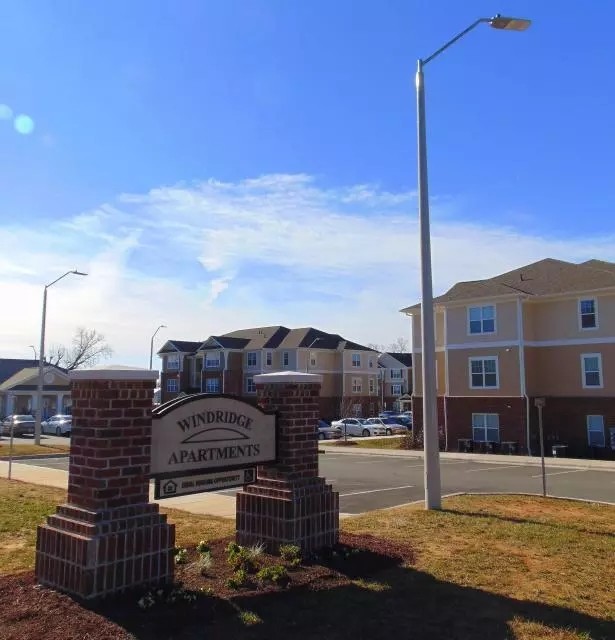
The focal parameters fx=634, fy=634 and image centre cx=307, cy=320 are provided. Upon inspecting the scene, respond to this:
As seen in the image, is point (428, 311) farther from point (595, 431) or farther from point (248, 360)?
point (248, 360)

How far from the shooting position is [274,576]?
601 centimetres

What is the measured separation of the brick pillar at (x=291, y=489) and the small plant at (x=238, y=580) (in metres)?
0.95

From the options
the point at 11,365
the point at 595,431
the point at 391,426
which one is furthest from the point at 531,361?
the point at 11,365

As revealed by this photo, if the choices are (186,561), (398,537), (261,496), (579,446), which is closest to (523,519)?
(398,537)

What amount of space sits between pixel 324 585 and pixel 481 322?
2823 cm

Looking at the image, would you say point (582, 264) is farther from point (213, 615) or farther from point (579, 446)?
point (213, 615)

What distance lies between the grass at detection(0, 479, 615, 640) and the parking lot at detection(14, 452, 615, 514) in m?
3.30

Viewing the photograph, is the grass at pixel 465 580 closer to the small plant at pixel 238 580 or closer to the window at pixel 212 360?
the small plant at pixel 238 580

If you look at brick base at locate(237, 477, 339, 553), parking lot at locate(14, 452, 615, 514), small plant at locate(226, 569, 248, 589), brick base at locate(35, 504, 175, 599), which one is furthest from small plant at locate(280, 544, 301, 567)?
parking lot at locate(14, 452, 615, 514)

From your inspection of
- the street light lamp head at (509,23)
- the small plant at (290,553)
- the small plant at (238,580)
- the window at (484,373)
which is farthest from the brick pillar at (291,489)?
the window at (484,373)

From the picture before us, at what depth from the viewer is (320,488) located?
7.48m

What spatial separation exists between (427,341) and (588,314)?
22.7 metres

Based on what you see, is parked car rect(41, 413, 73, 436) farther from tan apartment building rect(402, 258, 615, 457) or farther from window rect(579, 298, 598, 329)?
window rect(579, 298, 598, 329)

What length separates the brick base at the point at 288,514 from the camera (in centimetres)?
702
